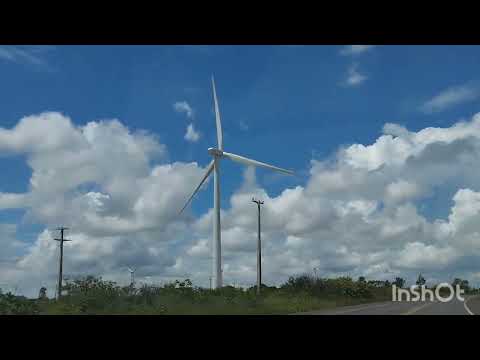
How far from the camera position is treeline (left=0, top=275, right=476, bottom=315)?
21125mm

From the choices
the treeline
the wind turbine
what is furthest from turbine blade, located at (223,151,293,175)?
the treeline

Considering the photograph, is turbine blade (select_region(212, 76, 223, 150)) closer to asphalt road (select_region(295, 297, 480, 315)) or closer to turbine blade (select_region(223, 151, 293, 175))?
turbine blade (select_region(223, 151, 293, 175))

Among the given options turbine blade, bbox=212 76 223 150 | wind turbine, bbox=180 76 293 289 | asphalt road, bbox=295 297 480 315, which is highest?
turbine blade, bbox=212 76 223 150

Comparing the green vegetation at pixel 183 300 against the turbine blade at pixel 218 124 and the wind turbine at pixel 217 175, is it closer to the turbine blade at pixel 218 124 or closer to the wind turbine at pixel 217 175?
the wind turbine at pixel 217 175

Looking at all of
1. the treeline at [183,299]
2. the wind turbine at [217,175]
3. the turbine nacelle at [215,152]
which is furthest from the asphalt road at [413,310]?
the turbine nacelle at [215,152]

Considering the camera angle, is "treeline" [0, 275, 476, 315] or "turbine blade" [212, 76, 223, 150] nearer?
"treeline" [0, 275, 476, 315]

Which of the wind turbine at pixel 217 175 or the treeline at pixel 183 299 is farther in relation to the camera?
the wind turbine at pixel 217 175

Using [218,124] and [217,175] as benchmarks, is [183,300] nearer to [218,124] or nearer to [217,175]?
[217,175]

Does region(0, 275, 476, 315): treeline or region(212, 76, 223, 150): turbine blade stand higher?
region(212, 76, 223, 150): turbine blade

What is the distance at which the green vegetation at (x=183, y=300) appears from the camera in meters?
21.1
